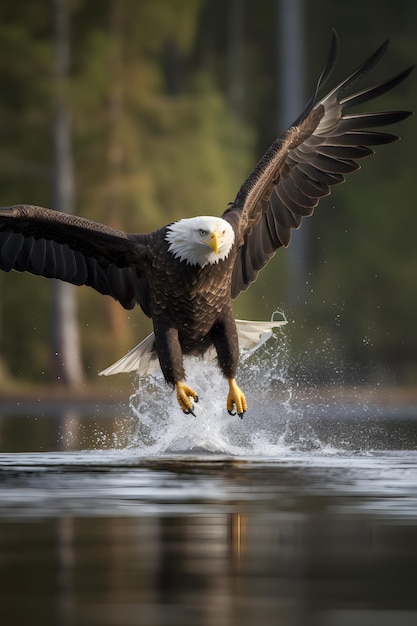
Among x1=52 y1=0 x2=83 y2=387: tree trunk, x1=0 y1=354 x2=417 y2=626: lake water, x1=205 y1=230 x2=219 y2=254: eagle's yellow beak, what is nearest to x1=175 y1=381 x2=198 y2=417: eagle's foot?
x1=0 y1=354 x2=417 y2=626: lake water

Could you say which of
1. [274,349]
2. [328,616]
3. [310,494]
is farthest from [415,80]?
[328,616]

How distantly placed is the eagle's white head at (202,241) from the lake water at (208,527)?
114 centimetres

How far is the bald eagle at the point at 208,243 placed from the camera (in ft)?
33.3

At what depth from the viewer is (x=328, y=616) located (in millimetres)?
4730

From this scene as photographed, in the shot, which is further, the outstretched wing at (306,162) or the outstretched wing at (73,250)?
the outstretched wing at (306,162)

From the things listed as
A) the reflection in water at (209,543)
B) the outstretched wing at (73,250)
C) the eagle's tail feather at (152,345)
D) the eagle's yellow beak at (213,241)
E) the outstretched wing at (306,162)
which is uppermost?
the outstretched wing at (306,162)

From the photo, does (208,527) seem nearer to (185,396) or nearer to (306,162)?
(185,396)

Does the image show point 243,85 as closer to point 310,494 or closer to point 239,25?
point 239,25

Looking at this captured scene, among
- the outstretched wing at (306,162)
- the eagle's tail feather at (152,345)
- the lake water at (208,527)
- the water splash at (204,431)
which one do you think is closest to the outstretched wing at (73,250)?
the eagle's tail feather at (152,345)

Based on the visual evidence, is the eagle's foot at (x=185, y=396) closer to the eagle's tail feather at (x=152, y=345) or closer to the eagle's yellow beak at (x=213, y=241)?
the eagle's yellow beak at (x=213, y=241)

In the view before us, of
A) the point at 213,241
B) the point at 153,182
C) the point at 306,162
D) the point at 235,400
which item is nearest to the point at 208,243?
the point at 213,241

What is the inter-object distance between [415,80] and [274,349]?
842 cm

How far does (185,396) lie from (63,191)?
47.4 feet

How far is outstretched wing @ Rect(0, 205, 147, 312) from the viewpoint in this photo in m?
10.5
